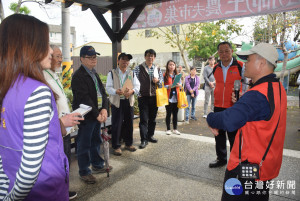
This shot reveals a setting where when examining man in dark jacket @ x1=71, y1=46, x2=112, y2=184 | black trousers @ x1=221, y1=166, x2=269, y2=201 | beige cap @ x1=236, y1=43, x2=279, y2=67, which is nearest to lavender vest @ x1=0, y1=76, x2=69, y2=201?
black trousers @ x1=221, y1=166, x2=269, y2=201

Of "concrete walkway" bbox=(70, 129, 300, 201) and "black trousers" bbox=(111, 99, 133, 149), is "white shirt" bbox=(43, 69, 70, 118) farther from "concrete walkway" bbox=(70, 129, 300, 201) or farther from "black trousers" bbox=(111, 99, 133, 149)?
"black trousers" bbox=(111, 99, 133, 149)

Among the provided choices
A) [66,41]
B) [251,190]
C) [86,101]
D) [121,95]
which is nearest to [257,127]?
[251,190]

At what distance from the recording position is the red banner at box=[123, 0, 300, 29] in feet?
11.8

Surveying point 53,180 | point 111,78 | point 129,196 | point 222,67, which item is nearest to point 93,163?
point 129,196

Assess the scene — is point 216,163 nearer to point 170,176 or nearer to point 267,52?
point 170,176

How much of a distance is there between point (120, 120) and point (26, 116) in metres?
3.34

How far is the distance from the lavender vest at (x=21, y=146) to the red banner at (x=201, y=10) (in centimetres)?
382

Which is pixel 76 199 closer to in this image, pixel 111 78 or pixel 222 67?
pixel 111 78

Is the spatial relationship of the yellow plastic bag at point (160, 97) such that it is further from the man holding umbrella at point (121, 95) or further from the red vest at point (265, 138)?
the red vest at point (265, 138)

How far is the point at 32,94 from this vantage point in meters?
1.15

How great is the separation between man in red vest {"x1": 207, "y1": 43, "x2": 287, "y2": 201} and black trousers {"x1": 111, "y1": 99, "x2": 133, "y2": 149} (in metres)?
2.80

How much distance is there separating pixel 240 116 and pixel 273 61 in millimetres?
600

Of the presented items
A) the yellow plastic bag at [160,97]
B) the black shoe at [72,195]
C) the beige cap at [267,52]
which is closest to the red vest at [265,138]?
the beige cap at [267,52]

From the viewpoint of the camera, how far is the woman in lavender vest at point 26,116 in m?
1.13
